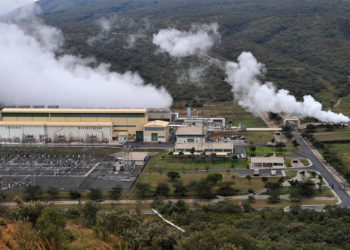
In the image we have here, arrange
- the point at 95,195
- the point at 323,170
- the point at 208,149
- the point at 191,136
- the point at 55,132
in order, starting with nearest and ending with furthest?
the point at 95,195, the point at 323,170, the point at 208,149, the point at 191,136, the point at 55,132

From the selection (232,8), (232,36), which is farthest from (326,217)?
(232,8)

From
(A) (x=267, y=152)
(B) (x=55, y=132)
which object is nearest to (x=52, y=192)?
(B) (x=55, y=132)

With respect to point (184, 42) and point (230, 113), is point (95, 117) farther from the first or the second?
point (184, 42)

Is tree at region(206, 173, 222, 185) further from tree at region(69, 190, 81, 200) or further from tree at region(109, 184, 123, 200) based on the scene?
tree at region(69, 190, 81, 200)

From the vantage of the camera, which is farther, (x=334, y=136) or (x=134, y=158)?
(x=334, y=136)

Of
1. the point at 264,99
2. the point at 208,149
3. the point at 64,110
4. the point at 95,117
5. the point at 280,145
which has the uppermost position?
the point at 264,99

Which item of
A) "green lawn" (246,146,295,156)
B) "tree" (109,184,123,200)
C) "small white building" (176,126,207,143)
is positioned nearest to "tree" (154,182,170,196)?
"tree" (109,184,123,200)

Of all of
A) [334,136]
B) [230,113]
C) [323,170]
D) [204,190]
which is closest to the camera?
[204,190]
